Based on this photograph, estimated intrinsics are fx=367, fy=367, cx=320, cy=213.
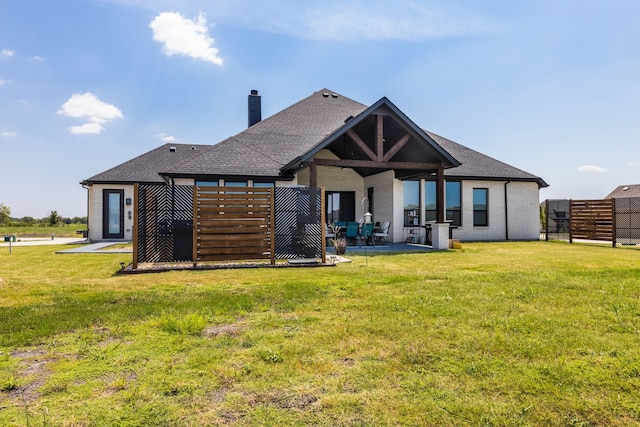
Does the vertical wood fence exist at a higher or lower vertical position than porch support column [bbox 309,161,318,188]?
lower

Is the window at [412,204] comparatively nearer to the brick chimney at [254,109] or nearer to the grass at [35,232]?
the brick chimney at [254,109]

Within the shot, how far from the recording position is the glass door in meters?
18.9

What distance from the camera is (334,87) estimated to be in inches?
925

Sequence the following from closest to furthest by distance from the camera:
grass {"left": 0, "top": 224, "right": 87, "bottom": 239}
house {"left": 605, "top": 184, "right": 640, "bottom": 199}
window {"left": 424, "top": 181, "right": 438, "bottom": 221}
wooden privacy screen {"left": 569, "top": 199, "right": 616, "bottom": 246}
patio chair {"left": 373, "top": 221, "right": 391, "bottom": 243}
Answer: patio chair {"left": 373, "top": 221, "right": 391, "bottom": 243}, wooden privacy screen {"left": 569, "top": 199, "right": 616, "bottom": 246}, window {"left": 424, "top": 181, "right": 438, "bottom": 221}, grass {"left": 0, "top": 224, "right": 87, "bottom": 239}, house {"left": 605, "top": 184, "right": 640, "bottom": 199}

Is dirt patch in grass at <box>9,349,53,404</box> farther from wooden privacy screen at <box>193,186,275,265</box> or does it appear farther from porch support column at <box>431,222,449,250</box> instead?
porch support column at <box>431,222,449,250</box>

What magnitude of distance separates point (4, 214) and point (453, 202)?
4269cm

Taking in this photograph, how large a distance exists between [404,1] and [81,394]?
12.2m

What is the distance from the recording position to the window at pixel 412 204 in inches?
655

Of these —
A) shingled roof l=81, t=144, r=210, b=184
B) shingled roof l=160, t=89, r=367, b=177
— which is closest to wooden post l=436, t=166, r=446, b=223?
shingled roof l=160, t=89, r=367, b=177

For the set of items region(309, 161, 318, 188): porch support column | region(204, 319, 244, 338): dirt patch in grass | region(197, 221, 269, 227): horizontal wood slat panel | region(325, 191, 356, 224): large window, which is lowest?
region(204, 319, 244, 338): dirt patch in grass

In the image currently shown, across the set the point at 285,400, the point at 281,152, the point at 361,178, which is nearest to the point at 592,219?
the point at 361,178

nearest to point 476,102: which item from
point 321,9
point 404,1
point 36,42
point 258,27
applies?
point 404,1

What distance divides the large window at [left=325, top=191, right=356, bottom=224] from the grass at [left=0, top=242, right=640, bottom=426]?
11911 millimetres

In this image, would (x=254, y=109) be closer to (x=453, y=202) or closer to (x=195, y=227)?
(x=453, y=202)
